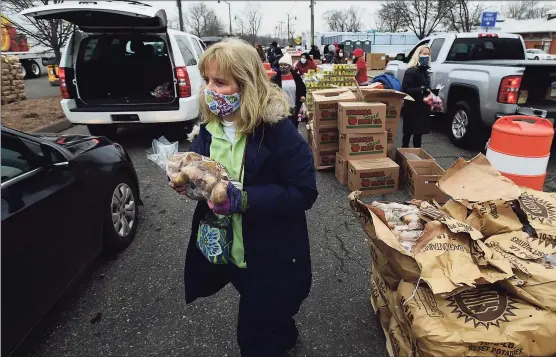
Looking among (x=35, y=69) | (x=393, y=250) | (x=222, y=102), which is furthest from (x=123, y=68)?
(x=35, y=69)

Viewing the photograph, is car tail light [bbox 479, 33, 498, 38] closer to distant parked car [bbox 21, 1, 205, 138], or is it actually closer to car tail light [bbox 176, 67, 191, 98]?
distant parked car [bbox 21, 1, 205, 138]

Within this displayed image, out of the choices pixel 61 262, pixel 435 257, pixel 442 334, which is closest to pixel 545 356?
pixel 442 334

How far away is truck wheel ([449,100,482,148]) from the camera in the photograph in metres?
5.91

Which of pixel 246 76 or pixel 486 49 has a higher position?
pixel 486 49

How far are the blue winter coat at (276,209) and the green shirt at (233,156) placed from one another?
4 cm

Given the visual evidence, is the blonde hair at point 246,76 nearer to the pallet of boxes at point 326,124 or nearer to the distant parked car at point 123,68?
the pallet of boxes at point 326,124

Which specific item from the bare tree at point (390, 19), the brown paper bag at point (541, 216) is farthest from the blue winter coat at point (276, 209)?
the bare tree at point (390, 19)

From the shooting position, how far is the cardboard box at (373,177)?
4469 millimetres

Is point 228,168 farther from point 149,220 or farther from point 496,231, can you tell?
point 149,220

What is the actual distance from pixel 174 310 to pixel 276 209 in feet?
5.13

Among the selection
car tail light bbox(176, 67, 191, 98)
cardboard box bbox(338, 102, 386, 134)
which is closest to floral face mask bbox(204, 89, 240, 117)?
cardboard box bbox(338, 102, 386, 134)

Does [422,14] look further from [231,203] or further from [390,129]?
[231,203]

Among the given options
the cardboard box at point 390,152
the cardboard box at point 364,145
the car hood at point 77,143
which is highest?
the car hood at point 77,143

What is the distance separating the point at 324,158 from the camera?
5371mm
